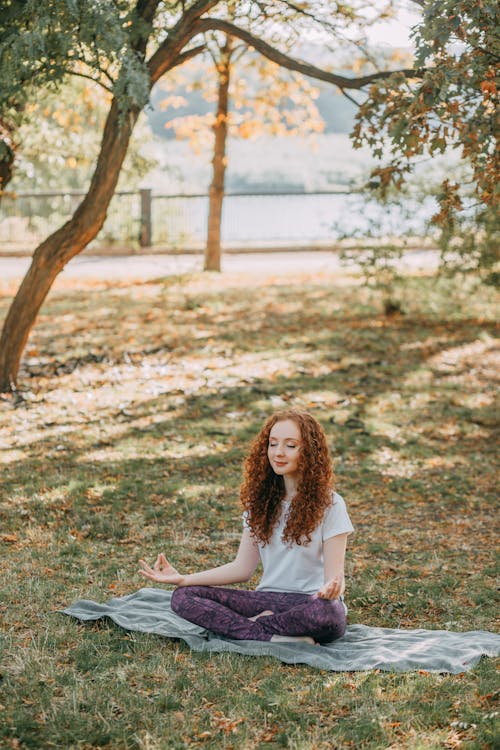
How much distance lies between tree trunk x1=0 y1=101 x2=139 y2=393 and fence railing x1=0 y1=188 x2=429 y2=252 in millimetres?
9883

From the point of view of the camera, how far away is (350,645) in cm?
434

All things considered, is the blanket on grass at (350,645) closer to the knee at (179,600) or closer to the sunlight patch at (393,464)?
the knee at (179,600)

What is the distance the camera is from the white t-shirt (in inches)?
174

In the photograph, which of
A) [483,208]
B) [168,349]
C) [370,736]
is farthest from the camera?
[168,349]

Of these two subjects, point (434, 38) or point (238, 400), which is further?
point (238, 400)

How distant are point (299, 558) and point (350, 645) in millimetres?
453

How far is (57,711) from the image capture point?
140 inches

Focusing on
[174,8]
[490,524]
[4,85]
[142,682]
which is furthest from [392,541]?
[174,8]

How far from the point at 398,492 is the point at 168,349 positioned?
458cm

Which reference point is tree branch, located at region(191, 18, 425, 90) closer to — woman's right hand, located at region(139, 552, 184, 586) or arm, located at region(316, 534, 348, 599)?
arm, located at region(316, 534, 348, 599)

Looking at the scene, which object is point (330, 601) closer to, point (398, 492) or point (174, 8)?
point (398, 492)

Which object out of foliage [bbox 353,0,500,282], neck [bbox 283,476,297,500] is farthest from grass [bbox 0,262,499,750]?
foliage [bbox 353,0,500,282]

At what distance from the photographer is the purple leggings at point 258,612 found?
13.9ft

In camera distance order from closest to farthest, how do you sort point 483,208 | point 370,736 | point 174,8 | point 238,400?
1. point 370,736
2. point 174,8
3. point 238,400
4. point 483,208
